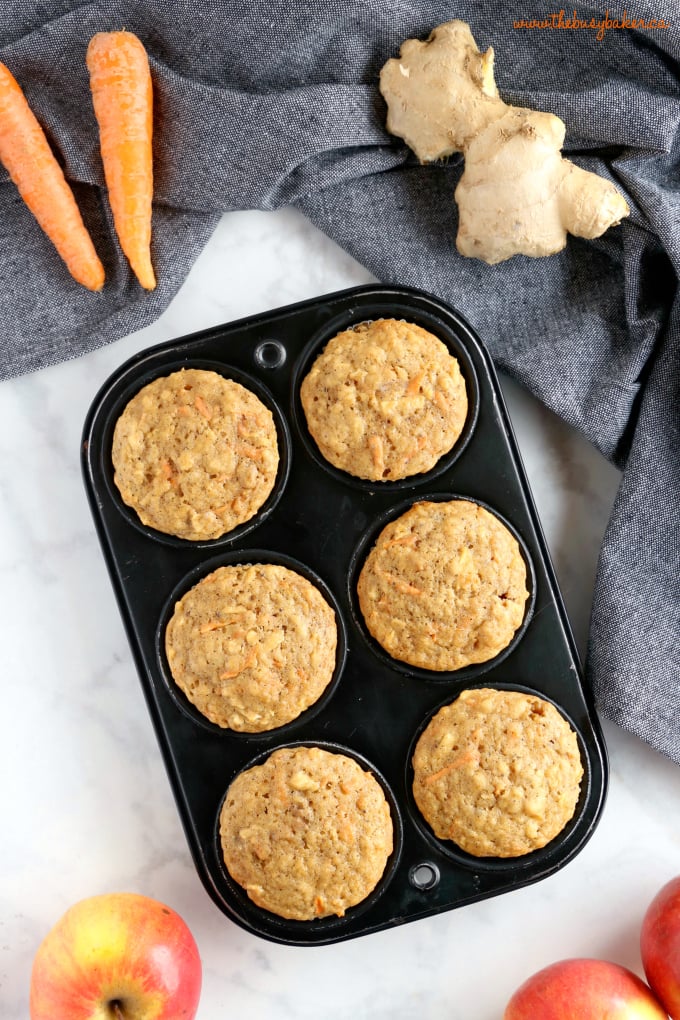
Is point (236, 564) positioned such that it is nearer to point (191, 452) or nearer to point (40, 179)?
point (191, 452)

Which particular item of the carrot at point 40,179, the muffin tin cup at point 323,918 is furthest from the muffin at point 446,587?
the carrot at point 40,179

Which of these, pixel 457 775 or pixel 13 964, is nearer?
pixel 457 775

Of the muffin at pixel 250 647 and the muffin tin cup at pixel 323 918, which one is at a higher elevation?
the muffin at pixel 250 647

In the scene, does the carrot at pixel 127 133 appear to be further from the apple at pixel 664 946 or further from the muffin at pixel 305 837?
the apple at pixel 664 946

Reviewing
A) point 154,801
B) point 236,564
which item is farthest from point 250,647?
point 154,801

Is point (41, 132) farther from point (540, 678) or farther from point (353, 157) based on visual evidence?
point (540, 678)

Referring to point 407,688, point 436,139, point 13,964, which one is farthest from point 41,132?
point 13,964
